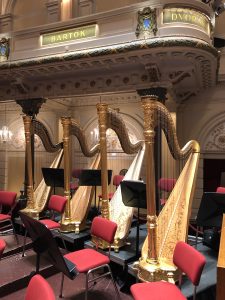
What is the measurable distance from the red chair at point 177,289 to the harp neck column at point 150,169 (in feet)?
1.18

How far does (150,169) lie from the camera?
113 inches

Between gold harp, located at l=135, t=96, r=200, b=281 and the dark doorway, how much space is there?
4270 mm

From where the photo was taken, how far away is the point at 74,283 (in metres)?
3.74

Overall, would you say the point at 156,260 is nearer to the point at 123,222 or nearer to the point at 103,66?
the point at 123,222

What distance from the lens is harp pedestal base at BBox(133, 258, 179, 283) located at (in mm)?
2914

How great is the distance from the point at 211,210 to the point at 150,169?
106 cm

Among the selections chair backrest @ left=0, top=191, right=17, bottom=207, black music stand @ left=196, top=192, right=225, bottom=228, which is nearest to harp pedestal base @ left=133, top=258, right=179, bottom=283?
black music stand @ left=196, top=192, right=225, bottom=228

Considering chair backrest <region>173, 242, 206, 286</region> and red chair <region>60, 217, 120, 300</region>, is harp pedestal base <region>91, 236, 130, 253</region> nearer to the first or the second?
red chair <region>60, 217, 120, 300</region>

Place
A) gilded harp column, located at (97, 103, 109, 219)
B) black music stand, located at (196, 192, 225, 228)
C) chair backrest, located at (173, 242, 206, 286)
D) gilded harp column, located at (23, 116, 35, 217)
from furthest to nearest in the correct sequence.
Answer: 1. gilded harp column, located at (23, 116, 35, 217)
2. gilded harp column, located at (97, 103, 109, 219)
3. black music stand, located at (196, 192, 225, 228)
4. chair backrest, located at (173, 242, 206, 286)

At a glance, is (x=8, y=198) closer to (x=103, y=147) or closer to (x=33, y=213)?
(x=33, y=213)

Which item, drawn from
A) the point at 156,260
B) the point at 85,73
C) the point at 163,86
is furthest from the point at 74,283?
the point at 85,73

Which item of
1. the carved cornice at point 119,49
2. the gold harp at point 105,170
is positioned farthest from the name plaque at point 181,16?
the gold harp at point 105,170

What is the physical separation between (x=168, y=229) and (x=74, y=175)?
4797 millimetres

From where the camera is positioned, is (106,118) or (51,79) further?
(51,79)
